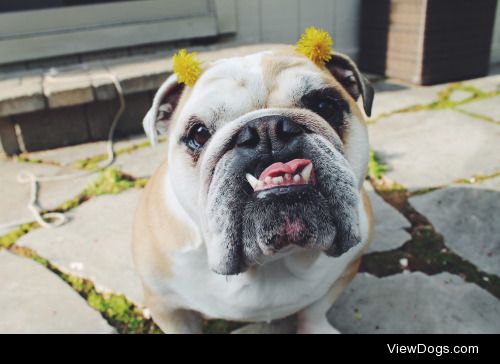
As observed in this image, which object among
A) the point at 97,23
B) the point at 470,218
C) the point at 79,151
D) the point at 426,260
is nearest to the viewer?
the point at 426,260

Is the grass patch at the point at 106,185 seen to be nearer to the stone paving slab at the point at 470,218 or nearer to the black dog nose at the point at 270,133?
the stone paving slab at the point at 470,218

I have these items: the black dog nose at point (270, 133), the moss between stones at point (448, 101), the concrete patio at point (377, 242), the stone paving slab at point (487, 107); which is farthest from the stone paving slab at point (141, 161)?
the stone paving slab at point (487, 107)

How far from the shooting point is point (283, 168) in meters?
0.81

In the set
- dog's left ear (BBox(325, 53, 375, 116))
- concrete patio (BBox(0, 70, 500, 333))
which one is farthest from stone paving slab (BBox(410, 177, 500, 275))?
dog's left ear (BBox(325, 53, 375, 116))

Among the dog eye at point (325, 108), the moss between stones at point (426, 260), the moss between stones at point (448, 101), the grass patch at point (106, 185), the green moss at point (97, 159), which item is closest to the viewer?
the dog eye at point (325, 108)

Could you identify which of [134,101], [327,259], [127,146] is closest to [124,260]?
[327,259]

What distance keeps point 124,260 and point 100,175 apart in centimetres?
72

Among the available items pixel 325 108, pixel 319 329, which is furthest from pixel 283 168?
pixel 319 329

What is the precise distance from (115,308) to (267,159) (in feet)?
2.67

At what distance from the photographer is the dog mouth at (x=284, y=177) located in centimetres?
80

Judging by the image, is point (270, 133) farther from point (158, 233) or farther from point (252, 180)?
point (158, 233)

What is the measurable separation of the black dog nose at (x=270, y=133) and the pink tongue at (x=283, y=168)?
0.12 ft

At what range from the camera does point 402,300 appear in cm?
136
